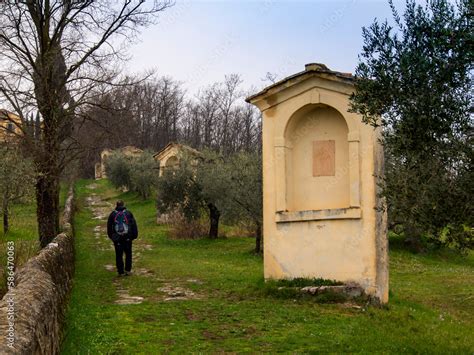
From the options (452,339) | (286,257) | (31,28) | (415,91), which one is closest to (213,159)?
(31,28)

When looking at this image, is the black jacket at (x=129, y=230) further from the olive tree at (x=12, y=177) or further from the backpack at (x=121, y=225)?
the olive tree at (x=12, y=177)

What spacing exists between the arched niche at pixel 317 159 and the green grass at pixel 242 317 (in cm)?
216

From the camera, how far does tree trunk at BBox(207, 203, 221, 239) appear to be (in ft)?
79.0

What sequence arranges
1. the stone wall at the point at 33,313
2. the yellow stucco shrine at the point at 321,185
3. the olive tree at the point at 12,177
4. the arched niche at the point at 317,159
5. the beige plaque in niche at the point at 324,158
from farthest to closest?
the olive tree at the point at 12,177 < the beige plaque in niche at the point at 324,158 < the arched niche at the point at 317,159 < the yellow stucco shrine at the point at 321,185 < the stone wall at the point at 33,313

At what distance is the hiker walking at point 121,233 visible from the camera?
46.5 ft

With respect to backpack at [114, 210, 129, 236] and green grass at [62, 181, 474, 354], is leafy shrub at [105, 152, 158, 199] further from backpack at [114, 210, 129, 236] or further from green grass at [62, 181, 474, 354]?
green grass at [62, 181, 474, 354]

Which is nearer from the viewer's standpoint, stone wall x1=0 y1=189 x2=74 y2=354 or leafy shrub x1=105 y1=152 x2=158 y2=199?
stone wall x1=0 y1=189 x2=74 y2=354

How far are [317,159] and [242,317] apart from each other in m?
4.06

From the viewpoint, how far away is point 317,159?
12.1 m

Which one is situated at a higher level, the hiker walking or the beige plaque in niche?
the beige plaque in niche

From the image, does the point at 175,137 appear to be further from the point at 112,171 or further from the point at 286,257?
the point at 286,257

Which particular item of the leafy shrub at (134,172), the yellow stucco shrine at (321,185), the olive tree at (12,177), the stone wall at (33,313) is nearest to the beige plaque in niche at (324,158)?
the yellow stucco shrine at (321,185)

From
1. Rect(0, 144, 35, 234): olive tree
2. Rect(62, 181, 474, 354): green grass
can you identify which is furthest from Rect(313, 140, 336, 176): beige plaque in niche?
Rect(0, 144, 35, 234): olive tree

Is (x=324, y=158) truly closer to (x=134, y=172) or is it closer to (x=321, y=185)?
(x=321, y=185)
